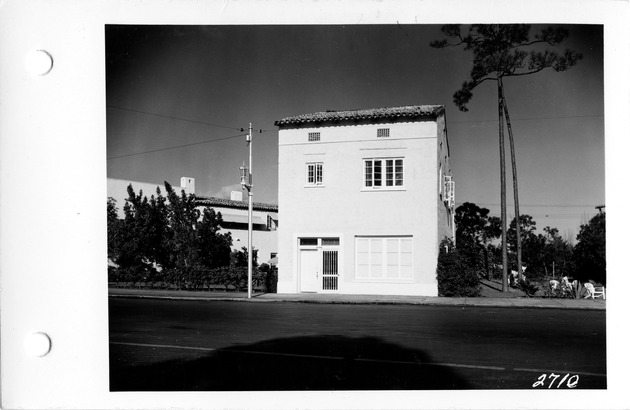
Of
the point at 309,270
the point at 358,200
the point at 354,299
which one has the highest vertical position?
the point at 358,200

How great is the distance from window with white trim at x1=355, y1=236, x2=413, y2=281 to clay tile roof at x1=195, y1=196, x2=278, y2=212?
4.08 feet

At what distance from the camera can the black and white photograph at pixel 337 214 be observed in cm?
553

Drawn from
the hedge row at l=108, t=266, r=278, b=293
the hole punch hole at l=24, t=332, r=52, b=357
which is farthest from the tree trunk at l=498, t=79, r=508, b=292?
the hole punch hole at l=24, t=332, r=52, b=357

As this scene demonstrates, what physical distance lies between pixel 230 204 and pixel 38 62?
302 cm

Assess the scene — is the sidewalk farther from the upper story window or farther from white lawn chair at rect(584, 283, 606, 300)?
the upper story window

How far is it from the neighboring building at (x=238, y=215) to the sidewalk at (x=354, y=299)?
0.67 m

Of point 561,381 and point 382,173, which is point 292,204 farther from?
point 561,381

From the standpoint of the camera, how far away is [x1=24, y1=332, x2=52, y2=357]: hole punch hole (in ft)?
16.3

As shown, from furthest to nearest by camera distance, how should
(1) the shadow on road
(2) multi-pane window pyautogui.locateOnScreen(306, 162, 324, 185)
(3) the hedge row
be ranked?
(3) the hedge row < (2) multi-pane window pyautogui.locateOnScreen(306, 162, 324, 185) < (1) the shadow on road

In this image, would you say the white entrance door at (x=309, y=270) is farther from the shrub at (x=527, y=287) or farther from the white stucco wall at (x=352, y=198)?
the shrub at (x=527, y=287)

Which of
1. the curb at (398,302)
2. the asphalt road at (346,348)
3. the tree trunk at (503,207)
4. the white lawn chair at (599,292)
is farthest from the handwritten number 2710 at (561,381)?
the tree trunk at (503,207)

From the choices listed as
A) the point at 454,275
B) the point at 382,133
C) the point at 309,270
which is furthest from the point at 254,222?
the point at 454,275

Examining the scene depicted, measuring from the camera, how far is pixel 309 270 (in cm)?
806

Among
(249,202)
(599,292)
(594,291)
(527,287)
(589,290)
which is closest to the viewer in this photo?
(599,292)
